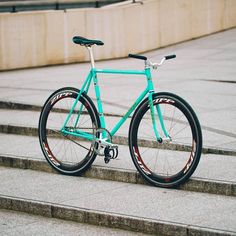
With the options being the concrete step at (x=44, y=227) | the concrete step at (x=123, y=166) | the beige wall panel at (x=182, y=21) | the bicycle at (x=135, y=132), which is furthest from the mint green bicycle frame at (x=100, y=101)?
the beige wall panel at (x=182, y=21)

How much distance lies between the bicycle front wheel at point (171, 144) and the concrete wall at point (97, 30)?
798 centimetres

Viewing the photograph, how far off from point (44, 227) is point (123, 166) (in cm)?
130

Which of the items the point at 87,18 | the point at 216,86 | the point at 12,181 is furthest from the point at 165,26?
the point at 12,181

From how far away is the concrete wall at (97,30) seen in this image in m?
15.2

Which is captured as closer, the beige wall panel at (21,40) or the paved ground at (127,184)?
the paved ground at (127,184)

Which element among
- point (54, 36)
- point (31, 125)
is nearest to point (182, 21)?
point (54, 36)

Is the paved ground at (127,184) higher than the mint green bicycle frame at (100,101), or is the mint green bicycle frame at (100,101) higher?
the mint green bicycle frame at (100,101)

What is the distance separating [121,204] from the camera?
6480 mm

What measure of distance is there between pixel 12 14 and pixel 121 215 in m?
9.52

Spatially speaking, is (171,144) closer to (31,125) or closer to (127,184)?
(127,184)

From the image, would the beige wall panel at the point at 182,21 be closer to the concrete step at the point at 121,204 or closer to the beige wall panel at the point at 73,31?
the beige wall panel at the point at 73,31

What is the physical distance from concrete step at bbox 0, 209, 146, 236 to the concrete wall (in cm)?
877

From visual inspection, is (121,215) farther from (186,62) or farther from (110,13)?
(110,13)

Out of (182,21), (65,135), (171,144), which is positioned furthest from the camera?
(182,21)
